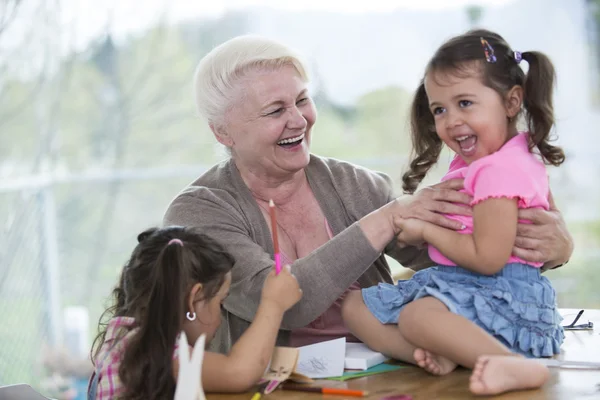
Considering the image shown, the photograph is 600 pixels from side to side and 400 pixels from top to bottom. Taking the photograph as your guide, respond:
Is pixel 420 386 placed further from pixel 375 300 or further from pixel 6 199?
pixel 6 199

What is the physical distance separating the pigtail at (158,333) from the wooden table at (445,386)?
4.6 inches

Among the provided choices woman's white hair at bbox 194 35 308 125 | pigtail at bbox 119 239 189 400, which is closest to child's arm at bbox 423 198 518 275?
pigtail at bbox 119 239 189 400

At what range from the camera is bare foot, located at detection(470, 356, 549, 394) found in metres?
1.49

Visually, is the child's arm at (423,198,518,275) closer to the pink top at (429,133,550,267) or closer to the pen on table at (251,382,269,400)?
the pink top at (429,133,550,267)

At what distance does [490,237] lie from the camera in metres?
1.67

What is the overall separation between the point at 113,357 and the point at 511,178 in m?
0.86

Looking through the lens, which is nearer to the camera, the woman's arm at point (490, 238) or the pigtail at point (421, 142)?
the woman's arm at point (490, 238)

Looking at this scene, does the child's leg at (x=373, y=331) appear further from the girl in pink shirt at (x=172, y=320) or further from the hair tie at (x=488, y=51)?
the hair tie at (x=488, y=51)

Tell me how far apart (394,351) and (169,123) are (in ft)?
15.4

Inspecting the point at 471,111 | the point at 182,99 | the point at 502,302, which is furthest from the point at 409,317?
the point at 182,99

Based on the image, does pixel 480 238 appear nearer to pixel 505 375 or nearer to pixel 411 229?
pixel 411 229

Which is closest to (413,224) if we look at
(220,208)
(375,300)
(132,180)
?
(375,300)

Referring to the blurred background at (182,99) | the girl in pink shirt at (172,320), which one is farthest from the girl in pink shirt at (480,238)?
the blurred background at (182,99)

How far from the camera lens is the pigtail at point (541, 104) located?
1.78 metres
